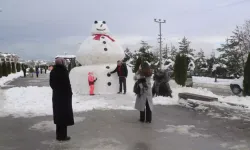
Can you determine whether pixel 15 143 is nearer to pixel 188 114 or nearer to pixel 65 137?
pixel 65 137

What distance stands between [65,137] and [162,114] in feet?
12.2

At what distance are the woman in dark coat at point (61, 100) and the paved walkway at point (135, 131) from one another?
27 cm

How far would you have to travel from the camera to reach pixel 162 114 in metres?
8.65

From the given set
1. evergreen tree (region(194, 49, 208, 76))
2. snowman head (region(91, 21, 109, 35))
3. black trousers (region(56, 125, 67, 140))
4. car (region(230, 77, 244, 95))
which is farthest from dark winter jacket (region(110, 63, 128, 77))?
evergreen tree (region(194, 49, 208, 76))

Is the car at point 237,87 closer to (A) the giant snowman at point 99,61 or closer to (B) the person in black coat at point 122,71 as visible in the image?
(A) the giant snowman at point 99,61

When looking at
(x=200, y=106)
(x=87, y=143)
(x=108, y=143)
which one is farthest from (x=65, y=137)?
(x=200, y=106)

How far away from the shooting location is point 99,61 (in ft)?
43.1

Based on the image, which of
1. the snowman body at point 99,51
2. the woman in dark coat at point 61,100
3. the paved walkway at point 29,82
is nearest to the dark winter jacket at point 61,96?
the woman in dark coat at point 61,100

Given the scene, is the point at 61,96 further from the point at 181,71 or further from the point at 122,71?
the point at 181,71

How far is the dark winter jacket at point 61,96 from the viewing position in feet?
18.7

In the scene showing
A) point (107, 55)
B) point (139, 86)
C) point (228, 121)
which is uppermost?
point (107, 55)

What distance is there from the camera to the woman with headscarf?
7.39m

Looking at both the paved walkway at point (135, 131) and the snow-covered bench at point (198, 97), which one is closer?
the paved walkway at point (135, 131)

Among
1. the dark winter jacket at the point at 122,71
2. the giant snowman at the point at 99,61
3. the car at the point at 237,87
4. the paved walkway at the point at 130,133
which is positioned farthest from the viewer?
the car at the point at 237,87
